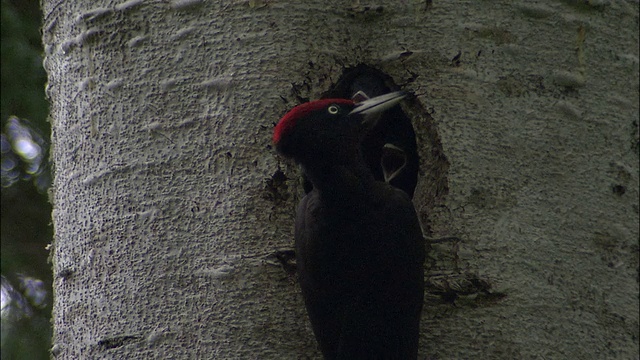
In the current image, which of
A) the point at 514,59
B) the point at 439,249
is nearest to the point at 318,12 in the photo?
the point at 514,59

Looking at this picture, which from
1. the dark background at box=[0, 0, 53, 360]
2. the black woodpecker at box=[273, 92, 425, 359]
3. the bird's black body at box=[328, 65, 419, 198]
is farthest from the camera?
the dark background at box=[0, 0, 53, 360]

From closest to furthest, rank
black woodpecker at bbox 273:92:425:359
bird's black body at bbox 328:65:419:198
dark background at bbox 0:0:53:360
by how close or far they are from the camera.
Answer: black woodpecker at bbox 273:92:425:359, bird's black body at bbox 328:65:419:198, dark background at bbox 0:0:53:360

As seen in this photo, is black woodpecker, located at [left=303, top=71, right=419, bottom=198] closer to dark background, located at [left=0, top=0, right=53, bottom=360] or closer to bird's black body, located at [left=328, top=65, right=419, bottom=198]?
bird's black body, located at [left=328, top=65, right=419, bottom=198]

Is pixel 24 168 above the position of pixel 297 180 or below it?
above

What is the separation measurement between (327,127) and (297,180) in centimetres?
14

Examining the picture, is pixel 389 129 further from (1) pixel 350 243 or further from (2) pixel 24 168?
(2) pixel 24 168

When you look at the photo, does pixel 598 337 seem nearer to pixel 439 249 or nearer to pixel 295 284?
pixel 439 249

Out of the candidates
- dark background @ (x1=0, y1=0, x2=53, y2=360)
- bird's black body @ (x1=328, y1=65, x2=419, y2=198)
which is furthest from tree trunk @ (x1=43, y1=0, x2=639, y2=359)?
dark background @ (x1=0, y1=0, x2=53, y2=360)

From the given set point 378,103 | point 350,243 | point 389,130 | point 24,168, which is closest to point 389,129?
point 389,130

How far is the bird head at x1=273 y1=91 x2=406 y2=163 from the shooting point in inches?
68.7

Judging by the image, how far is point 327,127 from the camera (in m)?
1.81

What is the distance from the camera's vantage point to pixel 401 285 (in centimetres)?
170

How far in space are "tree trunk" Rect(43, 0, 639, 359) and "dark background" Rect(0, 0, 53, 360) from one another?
132cm

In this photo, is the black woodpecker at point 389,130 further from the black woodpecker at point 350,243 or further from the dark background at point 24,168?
the dark background at point 24,168
